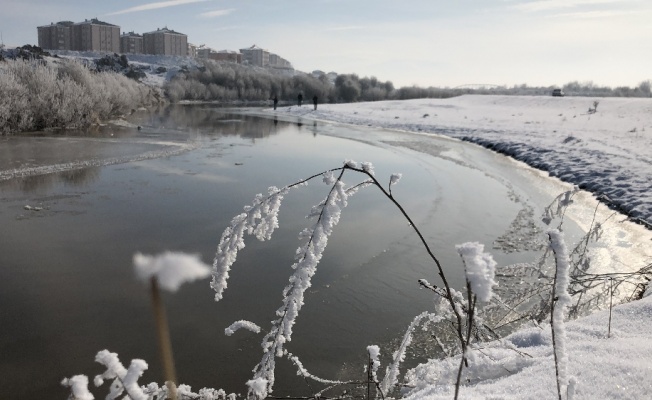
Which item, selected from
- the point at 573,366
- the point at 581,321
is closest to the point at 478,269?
the point at 573,366

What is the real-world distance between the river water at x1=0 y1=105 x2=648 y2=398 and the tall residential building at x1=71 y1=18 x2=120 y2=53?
126m

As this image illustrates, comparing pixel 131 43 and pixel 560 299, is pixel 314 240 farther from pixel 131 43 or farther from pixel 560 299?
pixel 131 43

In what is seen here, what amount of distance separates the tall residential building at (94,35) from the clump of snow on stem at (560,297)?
14339cm

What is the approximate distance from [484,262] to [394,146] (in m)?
20.9

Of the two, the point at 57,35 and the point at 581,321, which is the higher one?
the point at 57,35

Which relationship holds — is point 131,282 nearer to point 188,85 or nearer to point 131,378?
point 131,378

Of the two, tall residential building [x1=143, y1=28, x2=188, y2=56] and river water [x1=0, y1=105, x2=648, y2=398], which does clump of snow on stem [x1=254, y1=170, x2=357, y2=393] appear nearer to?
river water [x1=0, y1=105, x2=648, y2=398]

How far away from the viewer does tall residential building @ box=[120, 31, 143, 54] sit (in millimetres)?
133387

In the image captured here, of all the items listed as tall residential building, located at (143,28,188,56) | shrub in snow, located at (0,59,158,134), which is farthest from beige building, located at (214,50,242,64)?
shrub in snow, located at (0,59,158,134)

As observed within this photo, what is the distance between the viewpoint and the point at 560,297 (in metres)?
0.92

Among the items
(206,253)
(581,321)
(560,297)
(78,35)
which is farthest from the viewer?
(78,35)

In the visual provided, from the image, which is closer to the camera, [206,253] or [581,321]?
[581,321]

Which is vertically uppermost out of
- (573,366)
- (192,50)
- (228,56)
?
(192,50)

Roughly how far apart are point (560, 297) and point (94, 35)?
145 m
